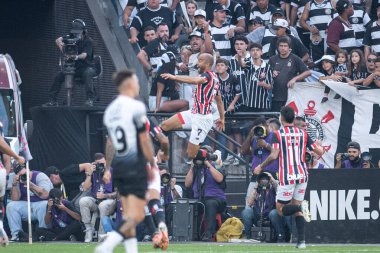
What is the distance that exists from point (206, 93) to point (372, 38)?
438cm

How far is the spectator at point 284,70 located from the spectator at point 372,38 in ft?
5.59

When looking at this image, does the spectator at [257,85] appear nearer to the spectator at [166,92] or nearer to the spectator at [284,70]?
the spectator at [284,70]

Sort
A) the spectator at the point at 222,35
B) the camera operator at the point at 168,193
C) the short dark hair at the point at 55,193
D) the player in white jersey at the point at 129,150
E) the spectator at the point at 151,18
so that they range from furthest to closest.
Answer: the spectator at the point at 151,18
the spectator at the point at 222,35
the short dark hair at the point at 55,193
the camera operator at the point at 168,193
the player in white jersey at the point at 129,150

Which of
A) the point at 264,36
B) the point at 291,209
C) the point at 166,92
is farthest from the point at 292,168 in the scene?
the point at 264,36

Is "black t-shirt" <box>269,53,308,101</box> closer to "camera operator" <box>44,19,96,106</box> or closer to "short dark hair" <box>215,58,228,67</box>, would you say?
"short dark hair" <box>215,58,228,67</box>

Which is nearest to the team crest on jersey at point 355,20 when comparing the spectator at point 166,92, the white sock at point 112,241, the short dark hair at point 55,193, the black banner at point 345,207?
the spectator at point 166,92

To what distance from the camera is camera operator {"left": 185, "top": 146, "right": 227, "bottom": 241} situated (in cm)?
2058

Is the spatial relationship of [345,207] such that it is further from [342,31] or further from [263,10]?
[263,10]

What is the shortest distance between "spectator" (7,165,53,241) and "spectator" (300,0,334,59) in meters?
6.31

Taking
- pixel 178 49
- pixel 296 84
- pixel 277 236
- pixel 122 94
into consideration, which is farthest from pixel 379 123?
pixel 122 94

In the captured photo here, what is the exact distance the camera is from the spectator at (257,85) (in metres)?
22.3

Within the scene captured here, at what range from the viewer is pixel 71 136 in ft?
77.0

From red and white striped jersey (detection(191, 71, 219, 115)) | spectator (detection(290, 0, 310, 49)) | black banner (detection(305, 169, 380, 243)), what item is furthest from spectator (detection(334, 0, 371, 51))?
black banner (detection(305, 169, 380, 243))

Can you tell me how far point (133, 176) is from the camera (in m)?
12.8
